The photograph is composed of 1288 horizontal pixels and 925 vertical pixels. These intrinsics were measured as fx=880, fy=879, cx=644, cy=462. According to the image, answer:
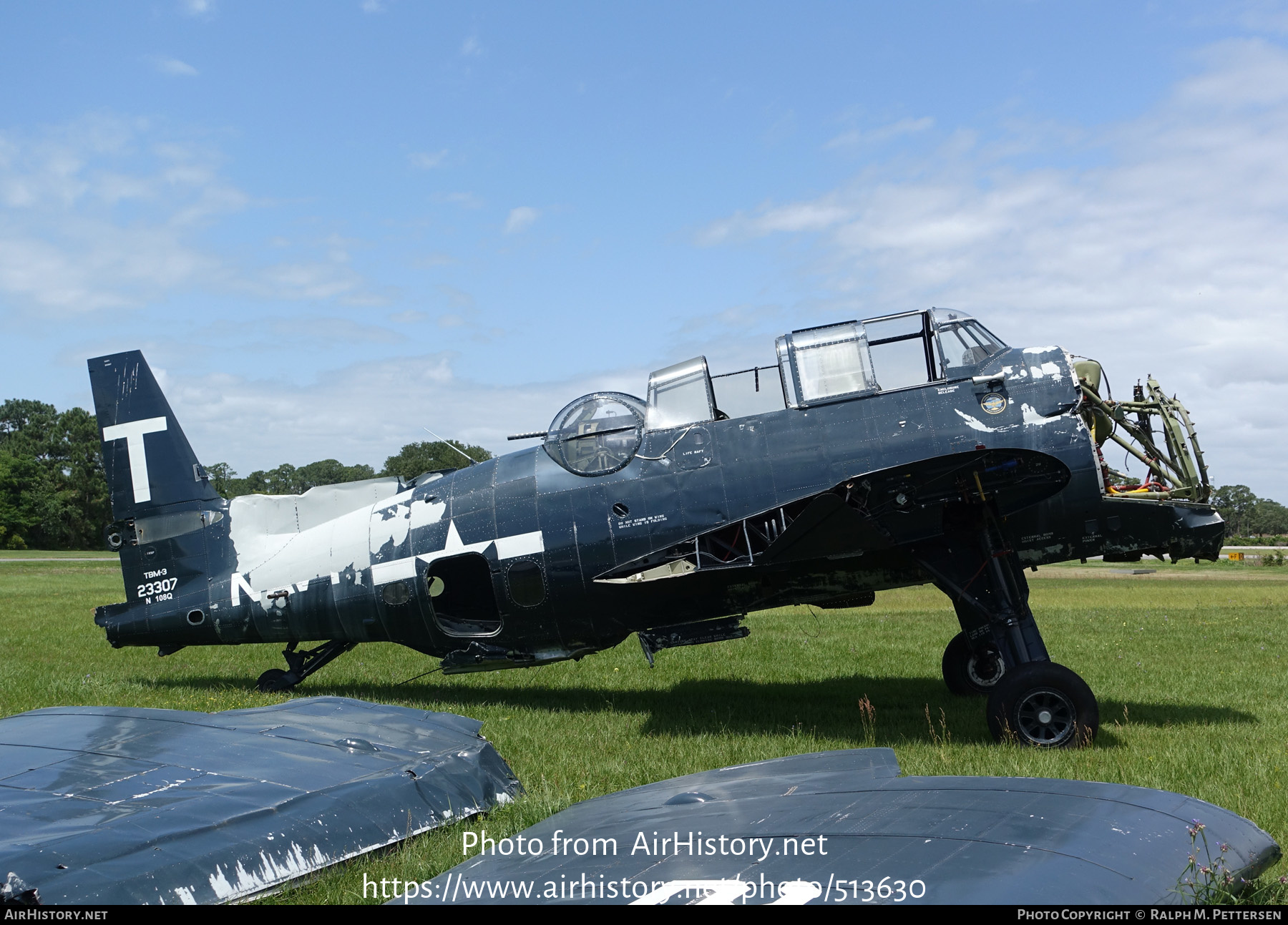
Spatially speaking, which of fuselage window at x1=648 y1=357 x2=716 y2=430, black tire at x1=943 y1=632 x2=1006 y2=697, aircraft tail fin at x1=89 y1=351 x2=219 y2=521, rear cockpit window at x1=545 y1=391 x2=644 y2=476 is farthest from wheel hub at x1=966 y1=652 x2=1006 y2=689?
aircraft tail fin at x1=89 y1=351 x2=219 y2=521

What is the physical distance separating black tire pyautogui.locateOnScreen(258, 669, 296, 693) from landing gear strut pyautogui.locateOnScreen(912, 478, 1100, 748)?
351 inches

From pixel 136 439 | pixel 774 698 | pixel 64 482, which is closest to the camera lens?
pixel 774 698

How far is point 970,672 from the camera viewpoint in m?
11.8

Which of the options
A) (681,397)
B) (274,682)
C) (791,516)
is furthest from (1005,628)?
(274,682)

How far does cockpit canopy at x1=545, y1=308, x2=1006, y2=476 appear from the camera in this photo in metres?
9.57

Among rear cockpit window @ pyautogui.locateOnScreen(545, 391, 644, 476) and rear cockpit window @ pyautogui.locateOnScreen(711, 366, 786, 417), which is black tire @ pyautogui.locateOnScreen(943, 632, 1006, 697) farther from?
rear cockpit window @ pyautogui.locateOnScreen(545, 391, 644, 476)

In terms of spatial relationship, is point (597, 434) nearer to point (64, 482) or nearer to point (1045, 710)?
point (1045, 710)

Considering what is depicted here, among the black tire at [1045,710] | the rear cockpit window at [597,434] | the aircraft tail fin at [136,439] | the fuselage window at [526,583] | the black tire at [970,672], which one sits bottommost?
the black tire at [970,672]

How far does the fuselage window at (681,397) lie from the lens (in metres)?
10.1

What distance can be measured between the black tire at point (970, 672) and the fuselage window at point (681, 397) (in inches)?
192

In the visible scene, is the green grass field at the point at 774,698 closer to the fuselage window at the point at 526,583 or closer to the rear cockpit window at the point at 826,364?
the fuselage window at the point at 526,583

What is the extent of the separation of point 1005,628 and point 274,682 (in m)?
9.83

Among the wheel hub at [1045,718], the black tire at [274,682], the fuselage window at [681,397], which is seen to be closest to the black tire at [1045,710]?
the wheel hub at [1045,718]
